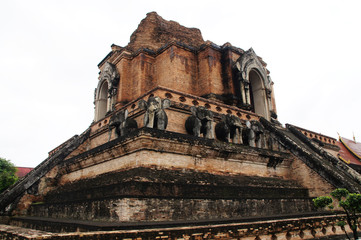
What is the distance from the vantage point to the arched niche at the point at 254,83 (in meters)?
14.8

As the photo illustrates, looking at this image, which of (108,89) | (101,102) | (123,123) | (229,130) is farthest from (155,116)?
(101,102)

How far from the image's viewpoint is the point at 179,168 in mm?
8242

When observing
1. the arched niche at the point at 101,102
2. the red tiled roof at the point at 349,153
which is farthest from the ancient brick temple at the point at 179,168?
the red tiled roof at the point at 349,153

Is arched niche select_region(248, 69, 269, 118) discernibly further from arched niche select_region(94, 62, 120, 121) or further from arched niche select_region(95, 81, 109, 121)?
arched niche select_region(95, 81, 109, 121)

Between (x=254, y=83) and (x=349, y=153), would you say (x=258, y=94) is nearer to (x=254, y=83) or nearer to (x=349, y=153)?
(x=254, y=83)

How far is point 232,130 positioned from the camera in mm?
11258

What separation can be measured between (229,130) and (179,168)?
361cm

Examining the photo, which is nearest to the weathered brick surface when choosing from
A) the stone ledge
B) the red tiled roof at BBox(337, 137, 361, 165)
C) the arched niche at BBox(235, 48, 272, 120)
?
the stone ledge

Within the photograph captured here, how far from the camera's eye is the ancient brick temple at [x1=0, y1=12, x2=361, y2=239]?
6.11m

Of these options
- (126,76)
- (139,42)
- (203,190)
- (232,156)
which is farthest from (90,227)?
(139,42)

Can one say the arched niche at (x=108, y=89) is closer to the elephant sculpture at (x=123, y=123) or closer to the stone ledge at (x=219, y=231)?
the elephant sculpture at (x=123, y=123)

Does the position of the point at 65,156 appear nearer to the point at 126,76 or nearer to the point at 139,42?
the point at 126,76

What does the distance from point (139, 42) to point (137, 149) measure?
34.0ft

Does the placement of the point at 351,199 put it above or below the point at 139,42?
below
